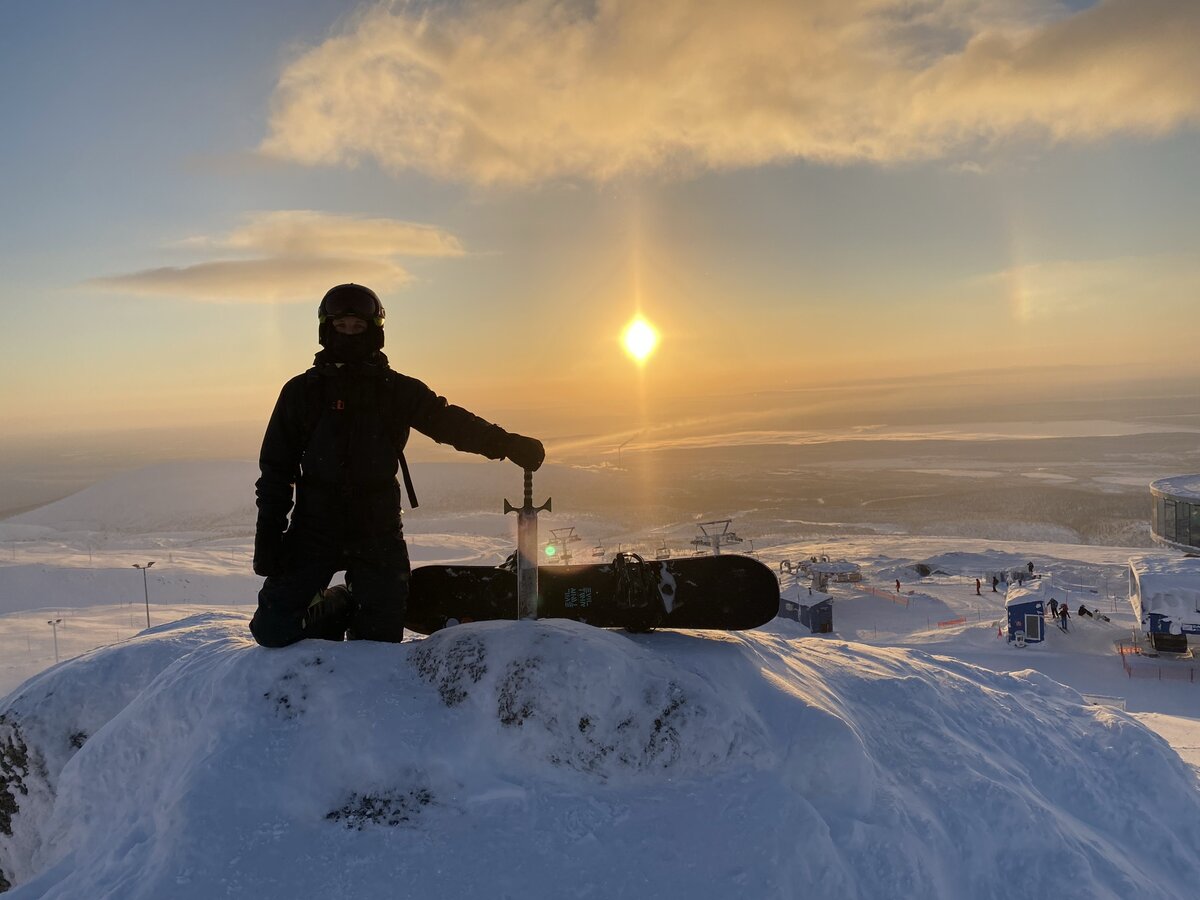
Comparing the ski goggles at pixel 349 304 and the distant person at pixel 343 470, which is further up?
the ski goggles at pixel 349 304

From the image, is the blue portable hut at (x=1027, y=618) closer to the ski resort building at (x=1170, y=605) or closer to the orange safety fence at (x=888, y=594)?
the ski resort building at (x=1170, y=605)

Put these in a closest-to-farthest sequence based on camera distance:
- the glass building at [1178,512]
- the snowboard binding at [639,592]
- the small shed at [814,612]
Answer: the snowboard binding at [639,592]
the small shed at [814,612]
the glass building at [1178,512]

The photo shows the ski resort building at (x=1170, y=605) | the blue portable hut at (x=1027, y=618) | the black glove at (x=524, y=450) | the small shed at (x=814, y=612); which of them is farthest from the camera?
the small shed at (x=814, y=612)

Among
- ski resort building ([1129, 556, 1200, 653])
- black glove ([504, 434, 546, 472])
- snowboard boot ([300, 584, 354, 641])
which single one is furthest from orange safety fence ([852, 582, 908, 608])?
snowboard boot ([300, 584, 354, 641])

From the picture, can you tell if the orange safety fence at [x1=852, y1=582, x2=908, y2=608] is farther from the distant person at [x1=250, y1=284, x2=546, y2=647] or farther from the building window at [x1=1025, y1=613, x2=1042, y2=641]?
the distant person at [x1=250, y1=284, x2=546, y2=647]

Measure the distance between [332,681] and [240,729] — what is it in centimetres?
63

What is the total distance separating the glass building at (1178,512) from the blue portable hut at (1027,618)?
1578cm

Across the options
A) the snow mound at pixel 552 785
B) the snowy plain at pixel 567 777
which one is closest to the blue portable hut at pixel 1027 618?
the snowy plain at pixel 567 777

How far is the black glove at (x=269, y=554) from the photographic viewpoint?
17.2 ft

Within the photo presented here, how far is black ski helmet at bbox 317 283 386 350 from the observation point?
529 cm

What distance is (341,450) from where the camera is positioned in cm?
541

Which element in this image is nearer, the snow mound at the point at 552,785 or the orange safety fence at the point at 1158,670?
the snow mound at the point at 552,785

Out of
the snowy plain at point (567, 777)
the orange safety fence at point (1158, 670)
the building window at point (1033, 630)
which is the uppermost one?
the snowy plain at point (567, 777)

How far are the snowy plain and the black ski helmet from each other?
102 inches
